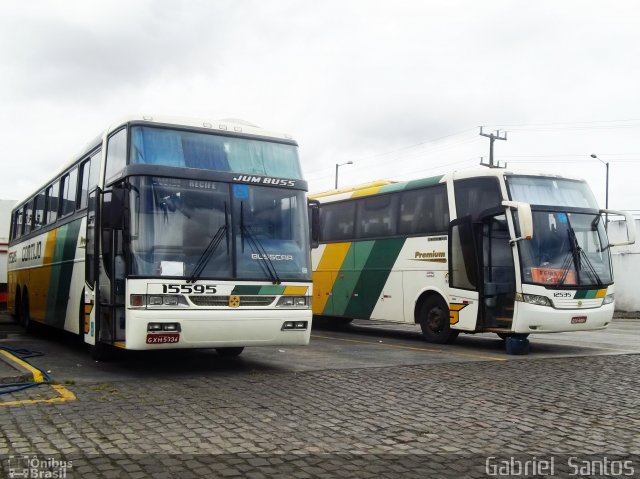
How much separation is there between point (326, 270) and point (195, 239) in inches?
401

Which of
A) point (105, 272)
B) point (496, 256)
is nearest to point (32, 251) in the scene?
point (105, 272)

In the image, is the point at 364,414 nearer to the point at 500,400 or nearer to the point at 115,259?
the point at 500,400

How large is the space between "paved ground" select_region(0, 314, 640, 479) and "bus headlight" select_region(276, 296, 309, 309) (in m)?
0.95

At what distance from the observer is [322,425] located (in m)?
6.60

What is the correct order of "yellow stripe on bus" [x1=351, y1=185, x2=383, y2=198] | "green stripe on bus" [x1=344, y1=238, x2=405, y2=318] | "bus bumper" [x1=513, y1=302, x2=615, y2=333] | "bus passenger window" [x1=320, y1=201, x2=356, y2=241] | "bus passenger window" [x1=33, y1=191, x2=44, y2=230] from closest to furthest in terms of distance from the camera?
"bus bumper" [x1=513, y1=302, x2=615, y2=333], "bus passenger window" [x1=33, y1=191, x2=44, y2=230], "green stripe on bus" [x1=344, y1=238, x2=405, y2=318], "yellow stripe on bus" [x1=351, y1=185, x2=383, y2=198], "bus passenger window" [x1=320, y1=201, x2=356, y2=241]

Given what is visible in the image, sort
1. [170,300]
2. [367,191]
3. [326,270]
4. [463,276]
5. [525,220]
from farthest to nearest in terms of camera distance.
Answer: [326,270]
[367,191]
[463,276]
[525,220]
[170,300]

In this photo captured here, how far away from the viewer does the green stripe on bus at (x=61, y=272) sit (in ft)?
40.2

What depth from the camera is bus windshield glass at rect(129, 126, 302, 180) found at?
953 centimetres

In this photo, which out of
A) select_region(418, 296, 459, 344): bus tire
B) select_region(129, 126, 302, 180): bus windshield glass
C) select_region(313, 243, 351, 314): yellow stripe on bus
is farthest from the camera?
select_region(313, 243, 351, 314): yellow stripe on bus

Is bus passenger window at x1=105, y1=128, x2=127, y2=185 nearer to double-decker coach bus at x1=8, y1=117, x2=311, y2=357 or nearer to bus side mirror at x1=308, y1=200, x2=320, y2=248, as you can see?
double-decker coach bus at x1=8, y1=117, x2=311, y2=357

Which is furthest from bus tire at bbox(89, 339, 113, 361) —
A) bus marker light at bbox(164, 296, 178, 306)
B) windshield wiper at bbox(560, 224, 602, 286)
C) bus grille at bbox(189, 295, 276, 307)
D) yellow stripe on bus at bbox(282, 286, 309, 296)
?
windshield wiper at bbox(560, 224, 602, 286)

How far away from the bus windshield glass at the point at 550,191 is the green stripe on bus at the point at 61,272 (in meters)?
8.02

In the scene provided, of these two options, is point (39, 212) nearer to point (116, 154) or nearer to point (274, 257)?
point (116, 154)

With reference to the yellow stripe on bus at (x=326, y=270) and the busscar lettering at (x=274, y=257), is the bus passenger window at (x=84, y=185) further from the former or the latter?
the yellow stripe on bus at (x=326, y=270)
